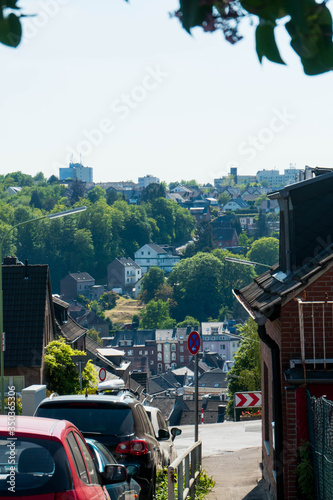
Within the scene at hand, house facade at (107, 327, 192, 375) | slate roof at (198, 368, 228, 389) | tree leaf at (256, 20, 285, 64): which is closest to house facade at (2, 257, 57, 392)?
tree leaf at (256, 20, 285, 64)

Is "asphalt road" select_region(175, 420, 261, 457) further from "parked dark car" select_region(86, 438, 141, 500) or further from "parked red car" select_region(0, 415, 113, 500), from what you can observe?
"parked red car" select_region(0, 415, 113, 500)

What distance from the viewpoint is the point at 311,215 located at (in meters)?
10.6

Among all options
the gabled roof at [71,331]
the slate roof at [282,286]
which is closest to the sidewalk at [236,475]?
the slate roof at [282,286]

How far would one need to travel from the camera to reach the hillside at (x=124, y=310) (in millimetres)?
158375

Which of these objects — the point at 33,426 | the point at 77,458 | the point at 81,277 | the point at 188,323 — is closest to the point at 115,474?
the point at 77,458

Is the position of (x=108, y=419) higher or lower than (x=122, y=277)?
lower

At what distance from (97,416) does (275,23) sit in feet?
23.3

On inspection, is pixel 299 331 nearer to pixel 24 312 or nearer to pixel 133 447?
pixel 133 447

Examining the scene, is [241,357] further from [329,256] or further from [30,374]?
[329,256]

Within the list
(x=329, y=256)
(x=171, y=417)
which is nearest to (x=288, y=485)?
(x=329, y=256)

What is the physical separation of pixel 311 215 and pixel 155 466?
3816mm

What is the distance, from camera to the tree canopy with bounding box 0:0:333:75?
190cm

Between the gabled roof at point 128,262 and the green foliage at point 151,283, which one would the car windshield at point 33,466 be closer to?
the green foliage at point 151,283

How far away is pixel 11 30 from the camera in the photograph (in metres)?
2.09
